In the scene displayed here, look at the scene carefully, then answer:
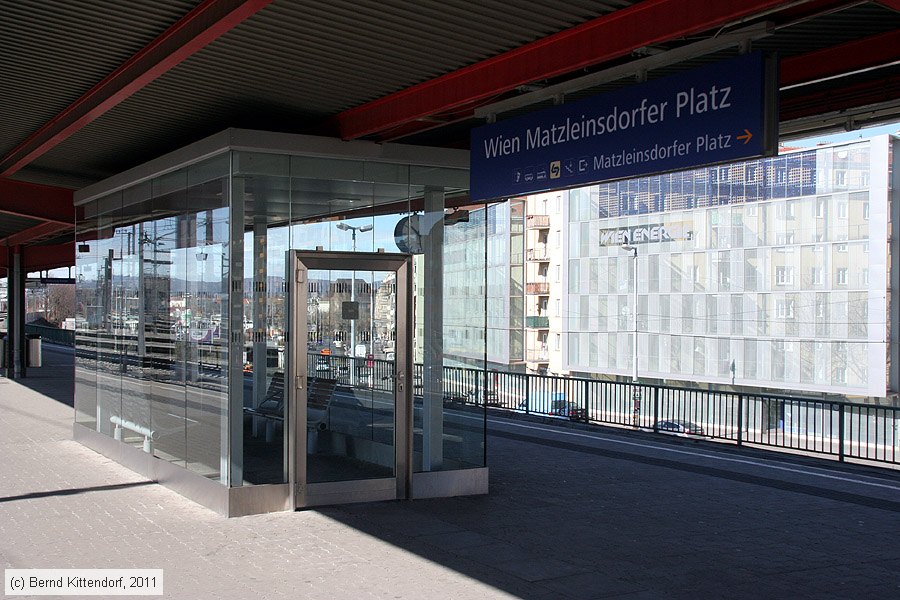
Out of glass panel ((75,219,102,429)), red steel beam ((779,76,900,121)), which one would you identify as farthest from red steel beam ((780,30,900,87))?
glass panel ((75,219,102,429))

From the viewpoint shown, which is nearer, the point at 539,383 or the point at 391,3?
the point at 391,3

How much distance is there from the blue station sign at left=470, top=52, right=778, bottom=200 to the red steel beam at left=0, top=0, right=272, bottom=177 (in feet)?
7.70

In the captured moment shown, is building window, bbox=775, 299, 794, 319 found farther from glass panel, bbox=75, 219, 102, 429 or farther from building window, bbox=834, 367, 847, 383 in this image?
glass panel, bbox=75, 219, 102, 429

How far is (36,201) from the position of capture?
15422 millimetres

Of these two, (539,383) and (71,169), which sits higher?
(71,169)

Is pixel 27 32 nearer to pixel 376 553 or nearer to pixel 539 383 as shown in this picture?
pixel 376 553

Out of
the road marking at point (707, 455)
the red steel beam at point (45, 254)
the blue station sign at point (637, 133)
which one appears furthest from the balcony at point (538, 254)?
the blue station sign at point (637, 133)

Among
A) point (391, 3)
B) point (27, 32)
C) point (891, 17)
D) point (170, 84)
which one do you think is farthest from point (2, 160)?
point (891, 17)

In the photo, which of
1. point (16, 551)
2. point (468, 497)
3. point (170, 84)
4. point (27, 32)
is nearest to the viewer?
point (27, 32)

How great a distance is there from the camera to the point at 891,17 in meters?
6.07

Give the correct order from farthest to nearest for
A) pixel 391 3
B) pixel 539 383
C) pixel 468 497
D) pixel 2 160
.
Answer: pixel 539 383 → pixel 2 160 → pixel 468 497 → pixel 391 3

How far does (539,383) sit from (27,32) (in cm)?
1332

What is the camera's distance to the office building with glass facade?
61.5 meters

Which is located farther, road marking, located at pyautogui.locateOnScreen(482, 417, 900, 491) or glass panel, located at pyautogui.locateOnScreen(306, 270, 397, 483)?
road marking, located at pyautogui.locateOnScreen(482, 417, 900, 491)
